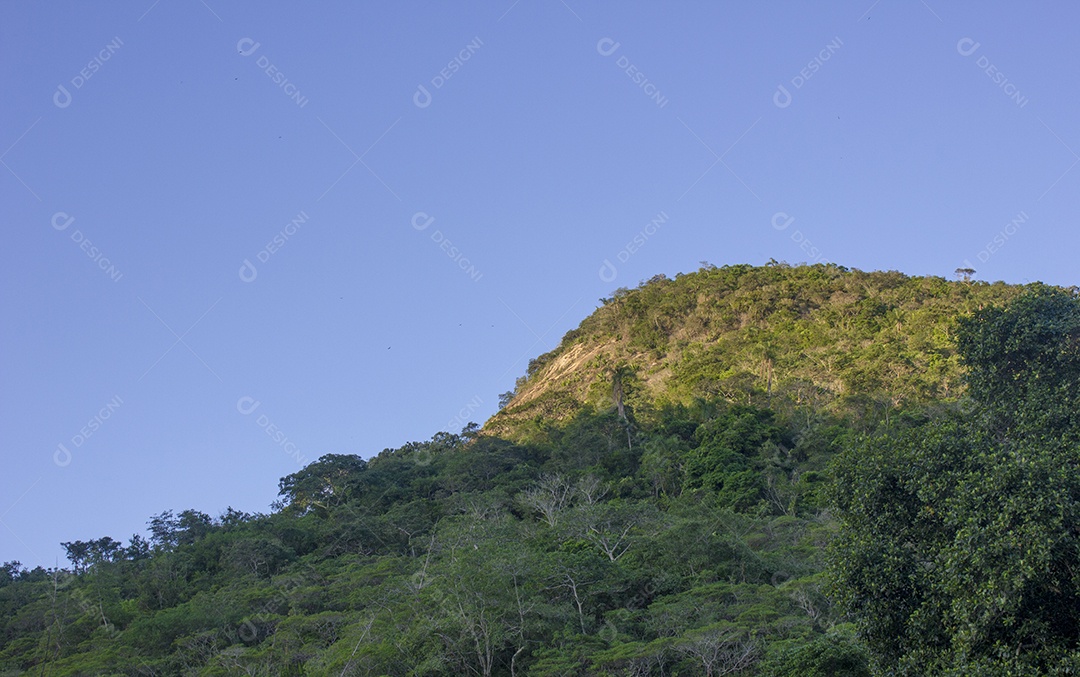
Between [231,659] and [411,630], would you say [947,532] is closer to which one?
[411,630]

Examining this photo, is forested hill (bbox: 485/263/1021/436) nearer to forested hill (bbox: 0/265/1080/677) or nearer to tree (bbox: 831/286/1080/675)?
forested hill (bbox: 0/265/1080/677)

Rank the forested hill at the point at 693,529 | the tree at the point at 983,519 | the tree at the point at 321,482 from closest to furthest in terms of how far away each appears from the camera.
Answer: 1. the tree at the point at 983,519
2. the forested hill at the point at 693,529
3. the tree at the point at 321,482

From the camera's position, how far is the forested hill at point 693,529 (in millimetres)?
10398

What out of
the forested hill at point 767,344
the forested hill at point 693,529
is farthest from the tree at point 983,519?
the forested hill at point 767,344

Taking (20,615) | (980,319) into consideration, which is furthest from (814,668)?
(20,615)

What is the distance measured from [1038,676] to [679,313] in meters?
55.0

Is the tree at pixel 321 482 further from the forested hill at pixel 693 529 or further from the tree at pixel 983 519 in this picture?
the tree at pixel 983 519

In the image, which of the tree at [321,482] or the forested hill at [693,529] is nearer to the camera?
the forested hill at [693,529]

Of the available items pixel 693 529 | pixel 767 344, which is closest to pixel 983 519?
pixel 693 529

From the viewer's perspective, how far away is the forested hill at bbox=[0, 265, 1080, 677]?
10398mm

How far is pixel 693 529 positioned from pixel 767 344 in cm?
3215

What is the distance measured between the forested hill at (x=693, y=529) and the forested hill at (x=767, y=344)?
218 millimetres

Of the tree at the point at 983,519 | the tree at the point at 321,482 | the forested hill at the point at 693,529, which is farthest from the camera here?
the tree at the point at 321,482

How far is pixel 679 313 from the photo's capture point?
2516 inches
